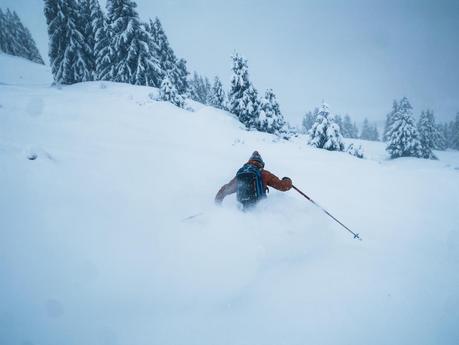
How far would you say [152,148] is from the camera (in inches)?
339

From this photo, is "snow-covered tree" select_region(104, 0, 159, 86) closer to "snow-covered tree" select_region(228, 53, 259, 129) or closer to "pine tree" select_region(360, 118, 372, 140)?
"snow-covered tree" select_region(228, 53, 259, 129)

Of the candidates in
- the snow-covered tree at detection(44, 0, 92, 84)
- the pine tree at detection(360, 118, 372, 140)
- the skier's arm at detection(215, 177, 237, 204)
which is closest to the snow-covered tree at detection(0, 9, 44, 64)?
the snow-covered tree at detection(44, 0, 92, 84)

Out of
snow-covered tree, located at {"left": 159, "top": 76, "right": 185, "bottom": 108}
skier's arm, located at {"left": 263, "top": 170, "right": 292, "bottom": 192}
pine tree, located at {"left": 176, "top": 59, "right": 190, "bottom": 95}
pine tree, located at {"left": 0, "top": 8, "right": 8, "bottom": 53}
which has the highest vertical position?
pine tree, located at {"left": 0, "top": 8, "right": 8, "bottom": 53}

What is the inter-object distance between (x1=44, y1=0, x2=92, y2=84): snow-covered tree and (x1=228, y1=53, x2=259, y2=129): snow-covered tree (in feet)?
58.2

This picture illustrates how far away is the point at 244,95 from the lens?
25.5 metres

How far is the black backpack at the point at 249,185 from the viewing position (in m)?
5.08

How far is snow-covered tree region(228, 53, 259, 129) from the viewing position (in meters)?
25.1

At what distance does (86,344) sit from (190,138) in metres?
9.09

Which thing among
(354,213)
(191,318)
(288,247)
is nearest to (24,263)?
(191,318)

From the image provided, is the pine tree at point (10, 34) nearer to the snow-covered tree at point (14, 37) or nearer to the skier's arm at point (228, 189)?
the snow-covered tree at point (14, 37)

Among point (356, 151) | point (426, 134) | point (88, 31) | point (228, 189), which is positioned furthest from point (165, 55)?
point (426, 134)

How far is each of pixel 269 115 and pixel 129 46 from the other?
688 inches

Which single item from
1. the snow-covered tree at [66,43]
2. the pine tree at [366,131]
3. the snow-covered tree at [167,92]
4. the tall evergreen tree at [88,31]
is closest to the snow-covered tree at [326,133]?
the snow-covered tree at [167,92]

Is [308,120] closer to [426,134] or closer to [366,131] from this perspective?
[366,131]
